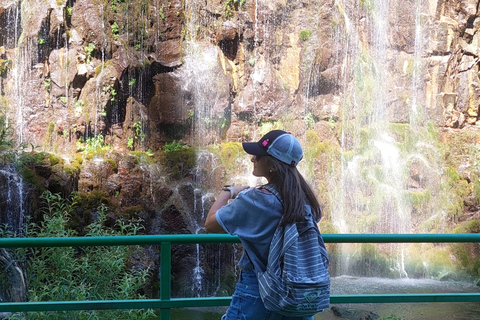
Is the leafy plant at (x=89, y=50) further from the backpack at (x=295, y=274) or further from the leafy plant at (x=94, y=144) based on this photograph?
the backpack at (x=295, y=274)

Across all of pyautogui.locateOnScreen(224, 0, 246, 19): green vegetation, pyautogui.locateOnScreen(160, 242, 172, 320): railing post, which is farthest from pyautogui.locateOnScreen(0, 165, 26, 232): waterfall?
pyautogui.locateOnScreen(160, 242, 172, 320): railing post

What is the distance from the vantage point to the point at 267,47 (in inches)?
530

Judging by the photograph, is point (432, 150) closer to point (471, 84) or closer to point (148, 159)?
point (471, 84)

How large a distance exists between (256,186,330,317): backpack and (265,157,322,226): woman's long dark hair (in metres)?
0.04

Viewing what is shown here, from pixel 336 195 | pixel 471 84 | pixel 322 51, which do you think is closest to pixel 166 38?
pixel 322 51

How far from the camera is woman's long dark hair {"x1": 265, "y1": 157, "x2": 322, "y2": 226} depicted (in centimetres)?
216

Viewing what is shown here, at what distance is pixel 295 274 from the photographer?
2117mm

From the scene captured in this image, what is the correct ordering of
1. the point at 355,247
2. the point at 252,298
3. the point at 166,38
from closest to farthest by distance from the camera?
the point at 252,298 < the point at 355,247 < the point at 166,38

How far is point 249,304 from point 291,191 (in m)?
0.48

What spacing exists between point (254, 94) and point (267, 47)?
48.4 inches

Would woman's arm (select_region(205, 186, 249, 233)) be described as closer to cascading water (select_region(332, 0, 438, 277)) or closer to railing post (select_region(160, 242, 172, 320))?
railing post (select_region(160, 242, 172, 320))

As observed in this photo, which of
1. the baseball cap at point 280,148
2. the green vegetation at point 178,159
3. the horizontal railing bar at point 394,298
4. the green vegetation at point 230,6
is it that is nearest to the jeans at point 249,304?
the baseball cap at point 280,148

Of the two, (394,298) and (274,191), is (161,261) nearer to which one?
(274,191)

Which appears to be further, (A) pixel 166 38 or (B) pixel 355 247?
(A) pixel 166 38
